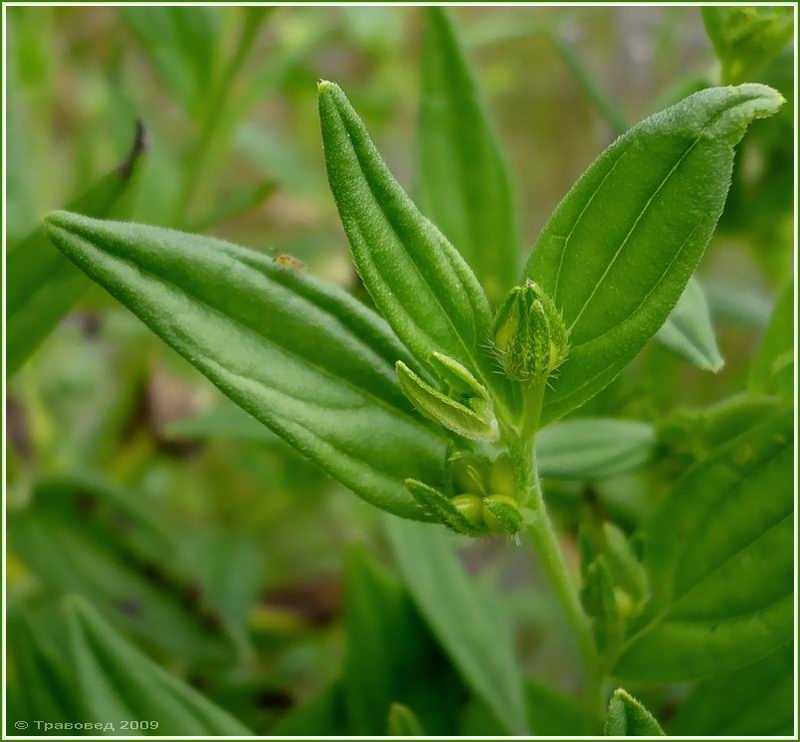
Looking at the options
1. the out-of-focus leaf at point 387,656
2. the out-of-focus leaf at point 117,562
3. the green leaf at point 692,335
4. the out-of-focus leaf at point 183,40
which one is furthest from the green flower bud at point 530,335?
the out-of-focus leaf at point 183,40

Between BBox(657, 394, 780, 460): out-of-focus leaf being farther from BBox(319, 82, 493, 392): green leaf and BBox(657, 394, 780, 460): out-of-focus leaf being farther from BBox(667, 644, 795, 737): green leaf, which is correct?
BBox(319, 82, 493, 392): green leaf

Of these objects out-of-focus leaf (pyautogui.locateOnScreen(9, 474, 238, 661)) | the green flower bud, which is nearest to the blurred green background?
out-of-focus leaf (pyautogui.locateOnScreen(9, 474, 238, 661))

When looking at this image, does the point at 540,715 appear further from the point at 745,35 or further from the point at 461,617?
the point at 745,35

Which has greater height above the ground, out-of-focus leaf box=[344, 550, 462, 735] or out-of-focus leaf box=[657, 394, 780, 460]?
out-of-focus leaf box=[657, 394, 780, 460]

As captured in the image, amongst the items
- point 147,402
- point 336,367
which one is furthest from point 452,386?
point 147,402

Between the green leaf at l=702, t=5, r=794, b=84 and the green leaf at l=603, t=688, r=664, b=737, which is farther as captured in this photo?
the green leaf at l=702, t=5, r=794, b=84

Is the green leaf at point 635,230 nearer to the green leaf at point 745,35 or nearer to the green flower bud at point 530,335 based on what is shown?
the green flower bud at point 530,335

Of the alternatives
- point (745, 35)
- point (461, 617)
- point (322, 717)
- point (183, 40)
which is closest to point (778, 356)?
point (745, 35)
